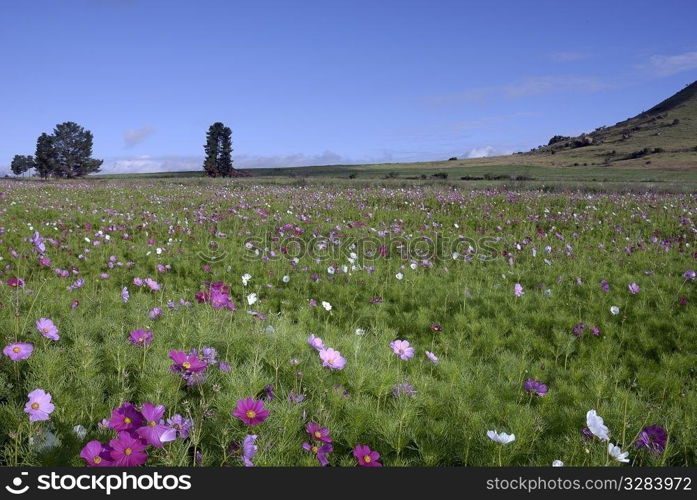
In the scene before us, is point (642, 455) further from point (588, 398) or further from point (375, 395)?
point (375, 395)

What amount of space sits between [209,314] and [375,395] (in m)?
1.94

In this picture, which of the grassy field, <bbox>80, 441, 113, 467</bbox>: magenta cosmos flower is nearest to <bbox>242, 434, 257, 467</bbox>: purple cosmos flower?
the grassy field

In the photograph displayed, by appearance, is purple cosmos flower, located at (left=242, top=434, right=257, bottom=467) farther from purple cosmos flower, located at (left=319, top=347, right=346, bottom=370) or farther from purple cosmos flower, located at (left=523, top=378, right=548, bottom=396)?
purple cosmos flower, located at (left=523, top=378, right=548, bottom=396)

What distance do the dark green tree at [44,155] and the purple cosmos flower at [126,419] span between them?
9229 centimetres

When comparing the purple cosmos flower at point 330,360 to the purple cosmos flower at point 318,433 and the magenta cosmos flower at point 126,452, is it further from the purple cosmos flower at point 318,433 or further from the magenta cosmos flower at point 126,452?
the magenta cosmos flower at point 126,452

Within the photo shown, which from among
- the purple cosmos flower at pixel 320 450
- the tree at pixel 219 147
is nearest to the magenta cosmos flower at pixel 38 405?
the purple cosmos flower at pixel 320 450

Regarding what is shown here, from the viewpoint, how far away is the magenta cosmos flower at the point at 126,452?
182 cm

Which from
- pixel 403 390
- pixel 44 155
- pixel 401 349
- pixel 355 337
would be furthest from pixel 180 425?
pixel 44 155

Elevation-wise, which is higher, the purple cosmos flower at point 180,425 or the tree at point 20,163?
the tree at point 20,163

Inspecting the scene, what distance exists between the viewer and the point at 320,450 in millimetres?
2396

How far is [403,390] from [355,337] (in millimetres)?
1373

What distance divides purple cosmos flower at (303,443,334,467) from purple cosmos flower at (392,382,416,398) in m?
0.88

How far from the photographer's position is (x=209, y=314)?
4508mm

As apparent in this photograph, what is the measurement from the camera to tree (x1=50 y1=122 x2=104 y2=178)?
7850 centimetres
